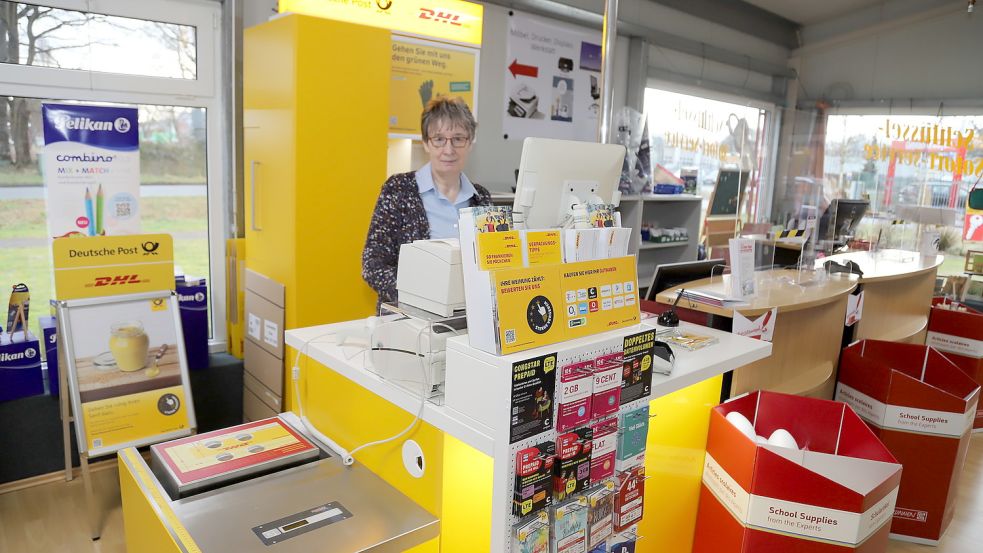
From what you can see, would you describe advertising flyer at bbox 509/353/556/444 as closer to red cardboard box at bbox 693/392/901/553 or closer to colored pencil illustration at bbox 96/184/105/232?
red cardboard box at bbox 693/392/901/553

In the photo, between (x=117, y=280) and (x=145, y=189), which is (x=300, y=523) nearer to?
(x=117, y=280)

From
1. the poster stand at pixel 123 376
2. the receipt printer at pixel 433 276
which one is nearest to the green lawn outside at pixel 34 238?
the poster stand at pixel 123 376

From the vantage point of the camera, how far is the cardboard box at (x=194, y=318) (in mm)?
3422

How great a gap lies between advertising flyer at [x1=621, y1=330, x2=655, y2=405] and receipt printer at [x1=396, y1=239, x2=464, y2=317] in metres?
0.43

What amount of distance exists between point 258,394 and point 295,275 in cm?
82

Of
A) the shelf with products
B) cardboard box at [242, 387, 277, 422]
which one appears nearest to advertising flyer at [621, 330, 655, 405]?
cardboard box at [242, 387, 277, 422]

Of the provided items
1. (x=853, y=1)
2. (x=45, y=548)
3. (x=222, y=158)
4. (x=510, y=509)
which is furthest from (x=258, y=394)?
(x=853, y=1)

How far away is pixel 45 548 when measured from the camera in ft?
8.75

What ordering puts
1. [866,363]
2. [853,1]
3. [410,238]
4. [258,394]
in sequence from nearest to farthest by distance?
1. [410,238]
2. [866,363]
3. [258,394]
4. [853,1]

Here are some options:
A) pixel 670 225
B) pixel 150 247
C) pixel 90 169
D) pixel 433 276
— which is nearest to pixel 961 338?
pixel 670 225

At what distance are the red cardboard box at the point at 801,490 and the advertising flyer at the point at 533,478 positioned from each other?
2.94 feet

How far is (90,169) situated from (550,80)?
11.2 feet

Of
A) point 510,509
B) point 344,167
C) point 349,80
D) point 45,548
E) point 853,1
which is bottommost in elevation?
point 45,548

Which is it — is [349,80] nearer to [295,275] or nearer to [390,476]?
[295,275]
